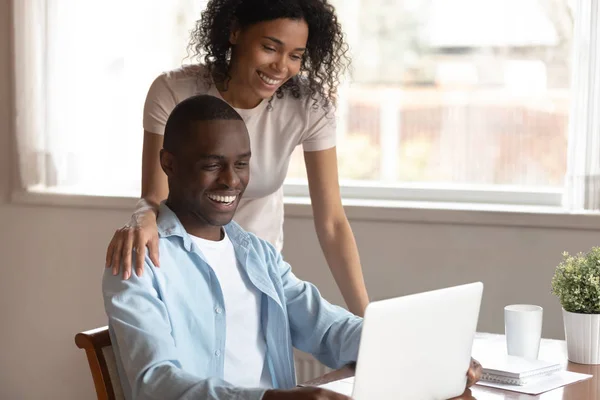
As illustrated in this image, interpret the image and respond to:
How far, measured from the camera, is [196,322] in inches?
57.9

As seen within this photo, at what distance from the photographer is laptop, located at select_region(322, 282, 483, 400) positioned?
124 cm

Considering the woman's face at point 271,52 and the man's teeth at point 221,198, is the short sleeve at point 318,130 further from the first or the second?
the man's teeth at point 221,198

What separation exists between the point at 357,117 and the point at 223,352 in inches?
66.5

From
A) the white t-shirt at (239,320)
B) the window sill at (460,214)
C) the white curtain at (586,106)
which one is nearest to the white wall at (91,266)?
the window sill at (460,214)

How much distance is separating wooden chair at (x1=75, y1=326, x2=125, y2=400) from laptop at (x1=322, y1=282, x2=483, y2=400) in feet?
1.15

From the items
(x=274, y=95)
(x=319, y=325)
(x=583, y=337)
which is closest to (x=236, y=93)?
(x=274, y=95)

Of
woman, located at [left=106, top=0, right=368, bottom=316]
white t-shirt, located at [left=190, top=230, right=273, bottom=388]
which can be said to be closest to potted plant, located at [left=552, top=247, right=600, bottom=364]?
woman, located at [left=106, top=0, right=368, bottom=316]

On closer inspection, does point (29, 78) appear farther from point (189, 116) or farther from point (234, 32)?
point (189, 116)

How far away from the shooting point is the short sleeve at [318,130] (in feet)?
7.01

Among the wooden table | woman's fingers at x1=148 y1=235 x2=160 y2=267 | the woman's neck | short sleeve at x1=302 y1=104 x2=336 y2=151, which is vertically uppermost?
the woman's neck

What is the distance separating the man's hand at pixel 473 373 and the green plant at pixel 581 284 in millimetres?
338

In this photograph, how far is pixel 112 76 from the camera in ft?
10.7

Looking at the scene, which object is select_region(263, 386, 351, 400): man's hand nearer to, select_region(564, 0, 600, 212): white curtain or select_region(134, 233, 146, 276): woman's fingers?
select_region(134, 233, 146, 276): woman's fingers

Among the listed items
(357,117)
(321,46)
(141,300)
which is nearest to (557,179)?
(357,117)
